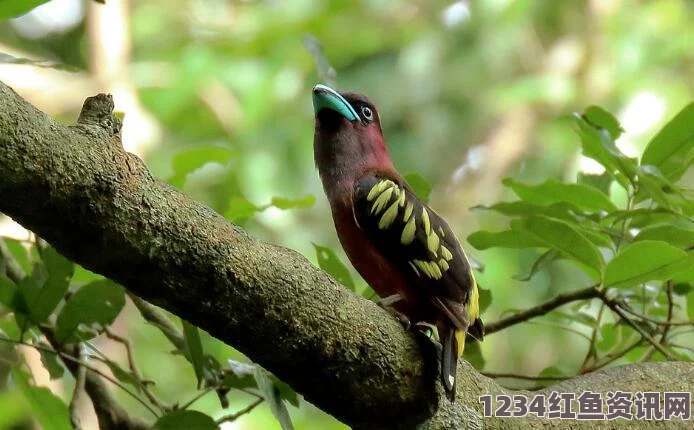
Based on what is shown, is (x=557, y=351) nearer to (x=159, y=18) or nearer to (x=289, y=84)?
(x=289, y=84)

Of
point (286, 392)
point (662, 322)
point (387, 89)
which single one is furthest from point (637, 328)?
point (387, 89)

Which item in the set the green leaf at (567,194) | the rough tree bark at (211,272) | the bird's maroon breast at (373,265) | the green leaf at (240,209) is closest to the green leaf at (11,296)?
the green leaf at (240,209)

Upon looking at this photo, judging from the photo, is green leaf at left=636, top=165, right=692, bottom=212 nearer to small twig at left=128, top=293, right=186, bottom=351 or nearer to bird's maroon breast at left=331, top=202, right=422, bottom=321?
bird's maroon breast at left=331, top=202, right=422, bottom=321

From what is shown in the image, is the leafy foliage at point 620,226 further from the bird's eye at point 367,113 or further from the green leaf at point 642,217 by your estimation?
the bird's eye at point 367,113

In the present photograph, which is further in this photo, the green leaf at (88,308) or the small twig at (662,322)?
the small twig at (662,322)

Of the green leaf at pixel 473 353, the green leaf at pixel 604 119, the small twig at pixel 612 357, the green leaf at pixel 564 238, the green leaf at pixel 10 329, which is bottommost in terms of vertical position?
the green leaf at pixel 10 329

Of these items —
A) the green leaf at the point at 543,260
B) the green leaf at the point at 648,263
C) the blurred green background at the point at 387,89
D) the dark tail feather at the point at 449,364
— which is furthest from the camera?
the blurred green background at the point at 387,89

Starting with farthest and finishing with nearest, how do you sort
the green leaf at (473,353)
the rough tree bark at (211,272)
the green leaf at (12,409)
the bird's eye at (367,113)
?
the green leaf at (12,409) < the bird's eye at (367,113) < the green leaf at (473,353) < the rough tree bark at (211,272)

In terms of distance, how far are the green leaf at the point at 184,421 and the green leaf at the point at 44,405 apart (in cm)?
20

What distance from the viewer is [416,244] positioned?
6.75ft

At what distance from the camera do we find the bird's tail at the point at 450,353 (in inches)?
67.4

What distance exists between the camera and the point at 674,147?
2119mm

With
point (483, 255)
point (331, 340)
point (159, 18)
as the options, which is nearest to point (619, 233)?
point (331, 340)

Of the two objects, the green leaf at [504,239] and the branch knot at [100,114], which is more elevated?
the green leaf at [504,239]
